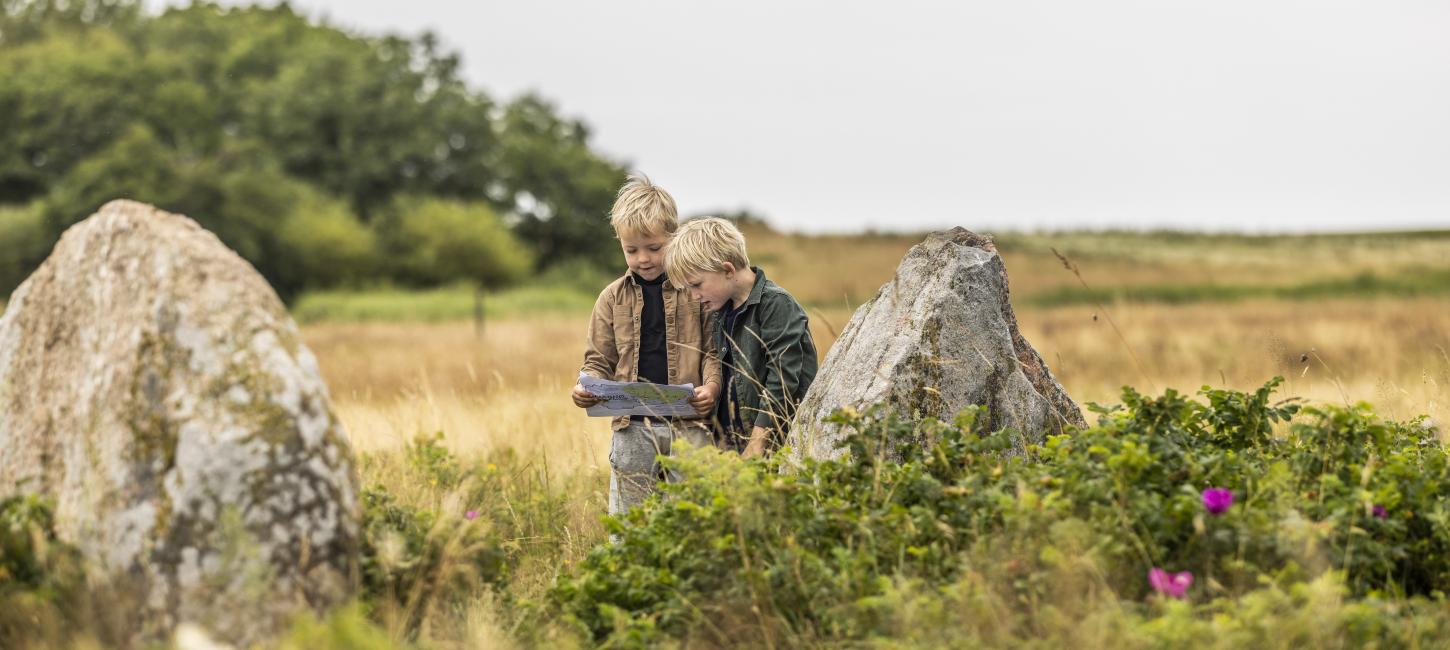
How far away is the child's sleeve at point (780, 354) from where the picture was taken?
5898 millimetres

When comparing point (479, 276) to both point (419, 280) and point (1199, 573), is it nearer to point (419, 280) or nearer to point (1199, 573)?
point (419, 280)

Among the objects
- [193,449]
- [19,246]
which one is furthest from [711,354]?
[19,246]

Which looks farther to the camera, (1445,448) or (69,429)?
(1445,448)

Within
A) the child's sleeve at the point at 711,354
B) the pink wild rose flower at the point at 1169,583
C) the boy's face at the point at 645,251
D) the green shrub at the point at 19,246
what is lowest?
the green shrub at the point at 19,246

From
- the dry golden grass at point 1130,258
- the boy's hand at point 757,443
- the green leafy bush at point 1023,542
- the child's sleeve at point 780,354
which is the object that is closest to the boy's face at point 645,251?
the child's sleeve at point 780,354

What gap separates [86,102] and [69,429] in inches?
2277

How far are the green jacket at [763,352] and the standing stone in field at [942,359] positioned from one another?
0.52ft

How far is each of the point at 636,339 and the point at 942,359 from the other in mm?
1527

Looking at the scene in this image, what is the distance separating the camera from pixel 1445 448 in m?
5.79

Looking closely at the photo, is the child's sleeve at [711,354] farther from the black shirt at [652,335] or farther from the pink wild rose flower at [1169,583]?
the pink wild rose flower at [1169,583]

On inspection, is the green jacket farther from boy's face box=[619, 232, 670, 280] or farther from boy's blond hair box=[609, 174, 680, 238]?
boy's blond hair box=[609, 174, 680, 238]

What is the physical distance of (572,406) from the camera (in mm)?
9633

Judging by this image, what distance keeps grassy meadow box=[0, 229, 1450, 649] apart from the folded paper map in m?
0.70

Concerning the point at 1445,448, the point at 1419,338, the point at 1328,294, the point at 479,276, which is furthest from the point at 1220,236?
the point at 1445,448
